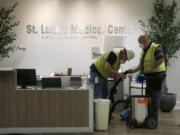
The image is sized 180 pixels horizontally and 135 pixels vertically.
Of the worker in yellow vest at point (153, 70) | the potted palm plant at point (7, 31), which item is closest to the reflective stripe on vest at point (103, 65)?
the worker in yellow vest at point (153, 70)

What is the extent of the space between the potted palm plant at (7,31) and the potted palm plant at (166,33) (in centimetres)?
313

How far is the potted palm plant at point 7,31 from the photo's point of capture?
8.33m

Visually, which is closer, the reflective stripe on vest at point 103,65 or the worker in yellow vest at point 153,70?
the worker in yellow vest at point 153,70

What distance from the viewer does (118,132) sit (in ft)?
21.4

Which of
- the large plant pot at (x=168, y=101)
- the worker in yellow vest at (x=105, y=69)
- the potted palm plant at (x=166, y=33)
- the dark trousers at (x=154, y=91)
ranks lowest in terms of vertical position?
the large plant pot at (x=168, y=101)

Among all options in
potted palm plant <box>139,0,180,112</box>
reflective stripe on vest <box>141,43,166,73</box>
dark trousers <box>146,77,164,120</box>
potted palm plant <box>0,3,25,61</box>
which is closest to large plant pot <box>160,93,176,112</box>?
potted palm plant <box>139,0,180,112</box>

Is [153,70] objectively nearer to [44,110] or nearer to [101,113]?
[101,113]

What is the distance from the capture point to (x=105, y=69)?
6.98 m

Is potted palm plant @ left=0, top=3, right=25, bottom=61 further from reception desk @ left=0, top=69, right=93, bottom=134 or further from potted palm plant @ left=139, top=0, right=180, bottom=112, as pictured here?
potted palm plant @ left=139, top=0, right=180, bottom=112

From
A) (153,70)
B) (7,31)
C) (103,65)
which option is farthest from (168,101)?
(7,31)

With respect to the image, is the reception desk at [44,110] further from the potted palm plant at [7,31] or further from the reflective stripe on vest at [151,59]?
the potted palm plant at [7,31]

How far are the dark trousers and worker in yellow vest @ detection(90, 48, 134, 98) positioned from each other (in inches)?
21.4

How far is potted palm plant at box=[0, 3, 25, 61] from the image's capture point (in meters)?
8.33

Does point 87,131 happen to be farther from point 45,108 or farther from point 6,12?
point 6,12
